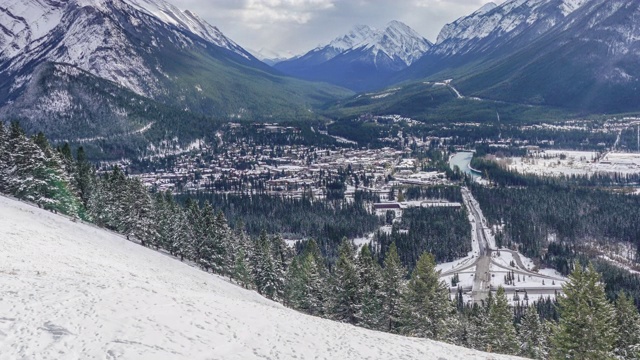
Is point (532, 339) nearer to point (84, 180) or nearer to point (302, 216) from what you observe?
point (84, 180)

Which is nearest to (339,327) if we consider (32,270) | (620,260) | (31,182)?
(32,270)

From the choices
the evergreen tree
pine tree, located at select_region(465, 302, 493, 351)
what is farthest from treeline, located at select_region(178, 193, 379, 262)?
pine tree, located at select_region(465, 302, 493, 351)

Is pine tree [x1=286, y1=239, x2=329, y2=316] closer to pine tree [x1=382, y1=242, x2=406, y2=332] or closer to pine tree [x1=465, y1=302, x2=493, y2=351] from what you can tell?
pine tree [x1=382, y1=242, x2=406, y2=332]

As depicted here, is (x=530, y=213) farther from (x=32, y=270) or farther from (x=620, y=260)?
(x=32, y=270)

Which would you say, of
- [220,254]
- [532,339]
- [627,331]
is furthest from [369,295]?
[220,254]

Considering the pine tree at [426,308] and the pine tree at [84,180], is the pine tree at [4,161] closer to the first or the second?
the pine tree at [84,180]

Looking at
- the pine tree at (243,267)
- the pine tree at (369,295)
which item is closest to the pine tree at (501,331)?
the pine tree at (369,295)
